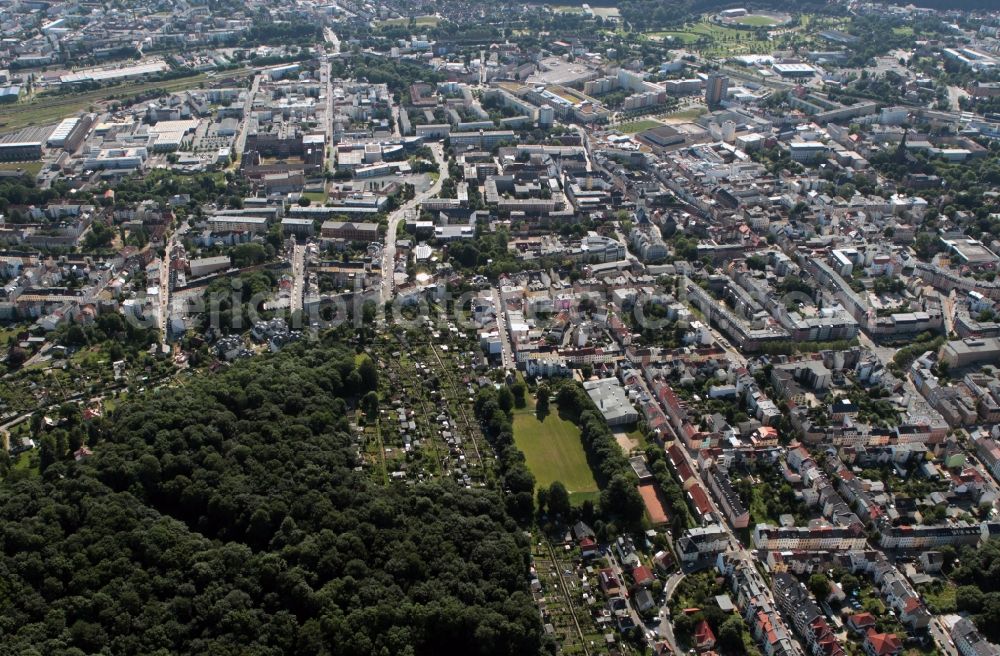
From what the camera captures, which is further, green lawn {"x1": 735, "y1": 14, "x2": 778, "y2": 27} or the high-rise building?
green lawn {"x1": 735, "y1": 14, "x2": 778, "y2": 27}

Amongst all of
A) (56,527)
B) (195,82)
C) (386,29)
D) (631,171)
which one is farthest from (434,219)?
(386,29)

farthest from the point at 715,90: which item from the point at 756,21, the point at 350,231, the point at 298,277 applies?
the point at 298,277

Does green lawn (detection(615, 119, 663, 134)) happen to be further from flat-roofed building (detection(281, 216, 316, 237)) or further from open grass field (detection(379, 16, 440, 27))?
open grass field (detection(379, 16, 440, 27))

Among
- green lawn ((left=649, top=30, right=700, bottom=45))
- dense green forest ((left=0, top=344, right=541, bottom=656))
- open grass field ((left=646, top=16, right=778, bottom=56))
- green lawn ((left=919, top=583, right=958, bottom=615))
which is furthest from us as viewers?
green lawn ((left=649, top=30, right=700, bottom=45))

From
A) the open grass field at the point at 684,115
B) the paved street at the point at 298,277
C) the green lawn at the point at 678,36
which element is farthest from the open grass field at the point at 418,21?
the paved street at the point at 298,277

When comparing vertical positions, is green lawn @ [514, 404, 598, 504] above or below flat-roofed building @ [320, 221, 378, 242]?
below

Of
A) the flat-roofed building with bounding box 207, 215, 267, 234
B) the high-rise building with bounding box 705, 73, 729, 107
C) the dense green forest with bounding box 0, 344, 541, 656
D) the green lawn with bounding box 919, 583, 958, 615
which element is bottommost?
the green lawn with bounding box 919, 583, 958, 615

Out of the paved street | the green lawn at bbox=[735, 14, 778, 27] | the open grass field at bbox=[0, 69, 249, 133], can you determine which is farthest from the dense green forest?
the green lawn at bbox=[735, 14, 778, 27]

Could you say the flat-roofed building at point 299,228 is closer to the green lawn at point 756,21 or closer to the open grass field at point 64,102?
the open grass field at point 64,102
